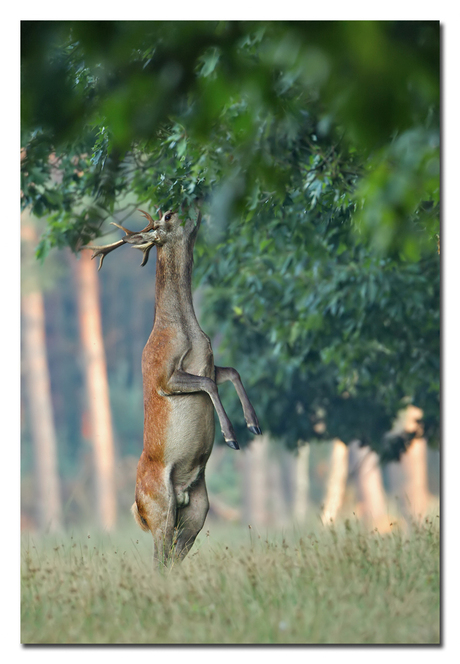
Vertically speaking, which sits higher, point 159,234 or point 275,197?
point 275,197

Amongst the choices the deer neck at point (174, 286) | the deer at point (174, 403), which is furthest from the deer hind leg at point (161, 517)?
the deer neck at point (174, 286)

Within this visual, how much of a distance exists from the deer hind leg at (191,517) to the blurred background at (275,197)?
1630 millimetres

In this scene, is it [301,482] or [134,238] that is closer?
[134,238]

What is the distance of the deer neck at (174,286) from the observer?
448 cm

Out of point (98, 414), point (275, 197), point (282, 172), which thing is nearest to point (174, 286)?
point (282, 172)

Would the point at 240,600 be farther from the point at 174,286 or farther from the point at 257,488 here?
the point at 257,488

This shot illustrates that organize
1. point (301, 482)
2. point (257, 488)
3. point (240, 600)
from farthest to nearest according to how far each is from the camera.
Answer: point (301, 482) → point (257, 488) → point (240, 600)

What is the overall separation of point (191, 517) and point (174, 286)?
132 cm

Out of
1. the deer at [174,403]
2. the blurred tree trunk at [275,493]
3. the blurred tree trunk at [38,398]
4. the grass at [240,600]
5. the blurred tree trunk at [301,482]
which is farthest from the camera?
the blurred tree trunk at [301,482]

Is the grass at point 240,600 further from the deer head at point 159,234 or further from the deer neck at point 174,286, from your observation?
the deer head at point 159,234

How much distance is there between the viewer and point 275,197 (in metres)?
5.28

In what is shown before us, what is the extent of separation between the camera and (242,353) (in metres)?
8.62

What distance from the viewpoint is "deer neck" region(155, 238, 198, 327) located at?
4.48 metres

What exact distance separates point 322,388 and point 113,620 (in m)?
5.03
